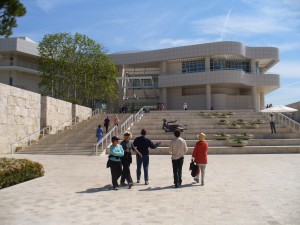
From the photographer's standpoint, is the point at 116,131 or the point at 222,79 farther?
the point at 222,79

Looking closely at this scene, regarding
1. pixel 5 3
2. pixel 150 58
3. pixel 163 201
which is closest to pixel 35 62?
pixel 150 58

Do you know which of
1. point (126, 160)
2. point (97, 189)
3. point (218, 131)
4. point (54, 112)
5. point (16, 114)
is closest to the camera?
point (97, 189)

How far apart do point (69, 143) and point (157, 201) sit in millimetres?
16552

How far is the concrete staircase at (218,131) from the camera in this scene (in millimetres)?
19766

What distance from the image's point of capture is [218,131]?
2452 centimetres

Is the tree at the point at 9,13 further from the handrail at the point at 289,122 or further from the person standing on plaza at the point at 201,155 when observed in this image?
the handrail at the point at 289,122

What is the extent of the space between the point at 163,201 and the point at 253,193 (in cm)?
225

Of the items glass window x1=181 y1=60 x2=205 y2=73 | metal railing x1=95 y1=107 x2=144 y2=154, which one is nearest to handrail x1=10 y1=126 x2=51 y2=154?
metal railing x1=95 y1=107 x2=144 y2=154

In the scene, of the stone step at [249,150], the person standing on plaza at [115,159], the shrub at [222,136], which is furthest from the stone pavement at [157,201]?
the shrub at [222,136]

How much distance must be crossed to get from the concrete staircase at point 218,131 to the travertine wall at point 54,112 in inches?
259

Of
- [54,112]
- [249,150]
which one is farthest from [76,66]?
[249,150]

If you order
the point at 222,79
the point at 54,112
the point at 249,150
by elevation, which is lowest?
the point at 249,150

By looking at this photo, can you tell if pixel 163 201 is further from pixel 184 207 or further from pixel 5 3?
pixel 5 3

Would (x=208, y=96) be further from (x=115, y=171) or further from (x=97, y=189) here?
(x=97, y=189)
